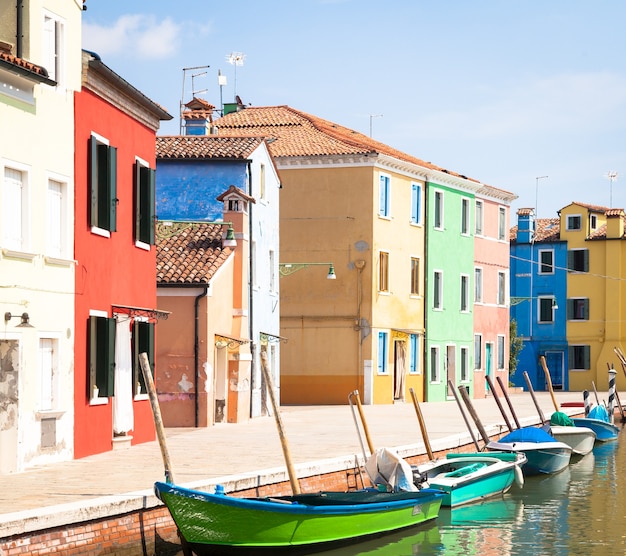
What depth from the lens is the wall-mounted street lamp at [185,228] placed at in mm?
30417

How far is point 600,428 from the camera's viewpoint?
36.8 metres

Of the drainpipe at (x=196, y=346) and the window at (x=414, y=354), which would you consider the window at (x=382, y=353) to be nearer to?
the window at (x=414, y=354)

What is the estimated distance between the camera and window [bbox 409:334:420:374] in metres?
47.1

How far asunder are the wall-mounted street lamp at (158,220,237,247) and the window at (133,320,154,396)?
20.2ft

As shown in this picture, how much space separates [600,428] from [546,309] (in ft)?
98.3

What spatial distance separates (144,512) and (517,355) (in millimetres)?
53367

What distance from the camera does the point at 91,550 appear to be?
12.9m

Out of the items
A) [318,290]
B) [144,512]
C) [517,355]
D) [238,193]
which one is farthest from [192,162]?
[517,355]

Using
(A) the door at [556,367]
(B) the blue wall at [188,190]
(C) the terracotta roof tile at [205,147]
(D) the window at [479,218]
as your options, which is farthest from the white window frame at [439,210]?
(A) the door at [556,367]

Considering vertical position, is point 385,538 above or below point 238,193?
below

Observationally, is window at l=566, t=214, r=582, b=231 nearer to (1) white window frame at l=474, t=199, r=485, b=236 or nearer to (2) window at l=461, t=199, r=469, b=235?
(1) white window frame at l=474, t=199, r=485, b=236

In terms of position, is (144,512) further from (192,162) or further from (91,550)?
(192,162)

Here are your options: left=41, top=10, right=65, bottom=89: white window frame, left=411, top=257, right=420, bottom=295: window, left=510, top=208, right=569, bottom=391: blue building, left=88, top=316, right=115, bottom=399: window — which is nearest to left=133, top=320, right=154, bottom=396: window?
left=88, top=316, right=115, bottom=399: window

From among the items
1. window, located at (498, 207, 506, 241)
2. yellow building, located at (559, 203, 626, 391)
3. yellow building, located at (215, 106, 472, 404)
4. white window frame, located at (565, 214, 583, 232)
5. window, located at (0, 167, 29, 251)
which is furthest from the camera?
white window frame, located at (565, 214, 583, 232)
